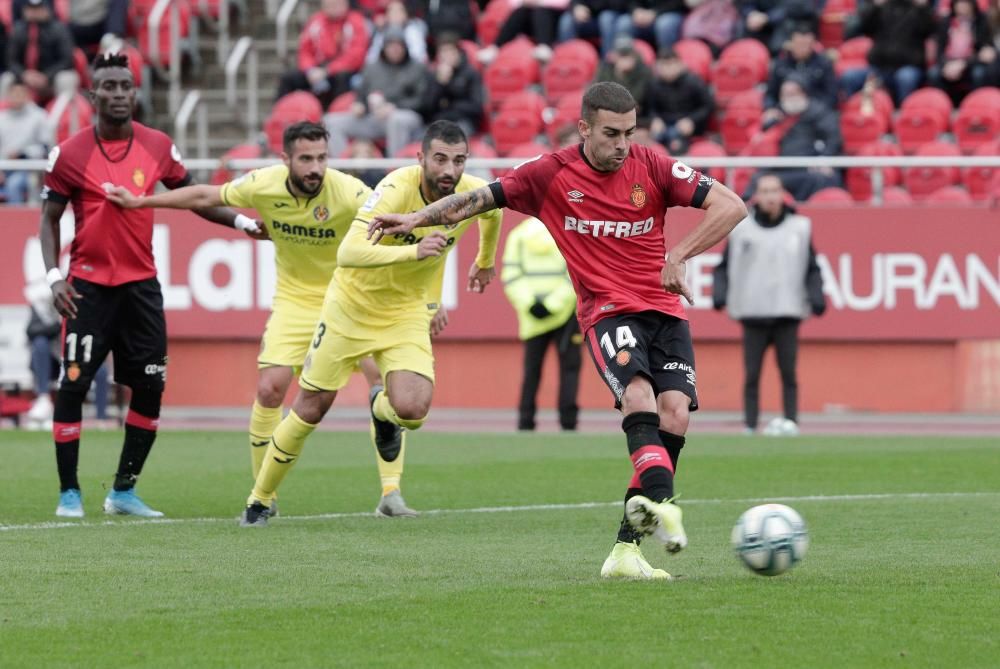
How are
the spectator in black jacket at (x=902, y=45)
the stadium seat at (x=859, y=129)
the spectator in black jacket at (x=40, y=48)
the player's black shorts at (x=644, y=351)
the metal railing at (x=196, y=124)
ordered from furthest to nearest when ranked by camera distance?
1. the spectator in black jacket at (x=40, y=48)
2. the metal railing at (x=196, y=124)
3. the spectator in black jacket at (x=902, y=45)
4. the stadium seat at (x=859, y=129)
5. the player's black shorts at (x=644, y=351)

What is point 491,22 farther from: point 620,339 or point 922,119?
point 620,339

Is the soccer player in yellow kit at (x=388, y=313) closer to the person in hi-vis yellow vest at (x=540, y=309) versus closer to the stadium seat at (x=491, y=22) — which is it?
the person in hi-vis yellow vest at (x=540, y=309)

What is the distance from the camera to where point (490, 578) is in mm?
7605

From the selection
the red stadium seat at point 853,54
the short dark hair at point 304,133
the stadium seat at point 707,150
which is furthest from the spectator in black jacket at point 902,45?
the short dark hair at point 304,133

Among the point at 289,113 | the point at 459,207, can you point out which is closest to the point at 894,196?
the point at 289,113

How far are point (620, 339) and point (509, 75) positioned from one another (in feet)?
49.1

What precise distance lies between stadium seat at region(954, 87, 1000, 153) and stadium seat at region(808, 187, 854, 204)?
1.53 m

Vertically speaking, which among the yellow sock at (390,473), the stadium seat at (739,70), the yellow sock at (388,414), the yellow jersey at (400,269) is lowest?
the yellow sock at (390,473)

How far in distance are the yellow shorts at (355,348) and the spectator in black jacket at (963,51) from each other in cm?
1205

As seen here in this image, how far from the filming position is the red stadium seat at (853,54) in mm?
21656

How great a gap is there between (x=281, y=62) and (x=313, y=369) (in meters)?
15.6

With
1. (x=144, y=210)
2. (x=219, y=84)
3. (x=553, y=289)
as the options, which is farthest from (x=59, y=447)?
(x=219, y=84)

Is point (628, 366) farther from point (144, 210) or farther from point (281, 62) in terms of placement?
point (281, 62)

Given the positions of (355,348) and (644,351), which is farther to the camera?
(355,348)
